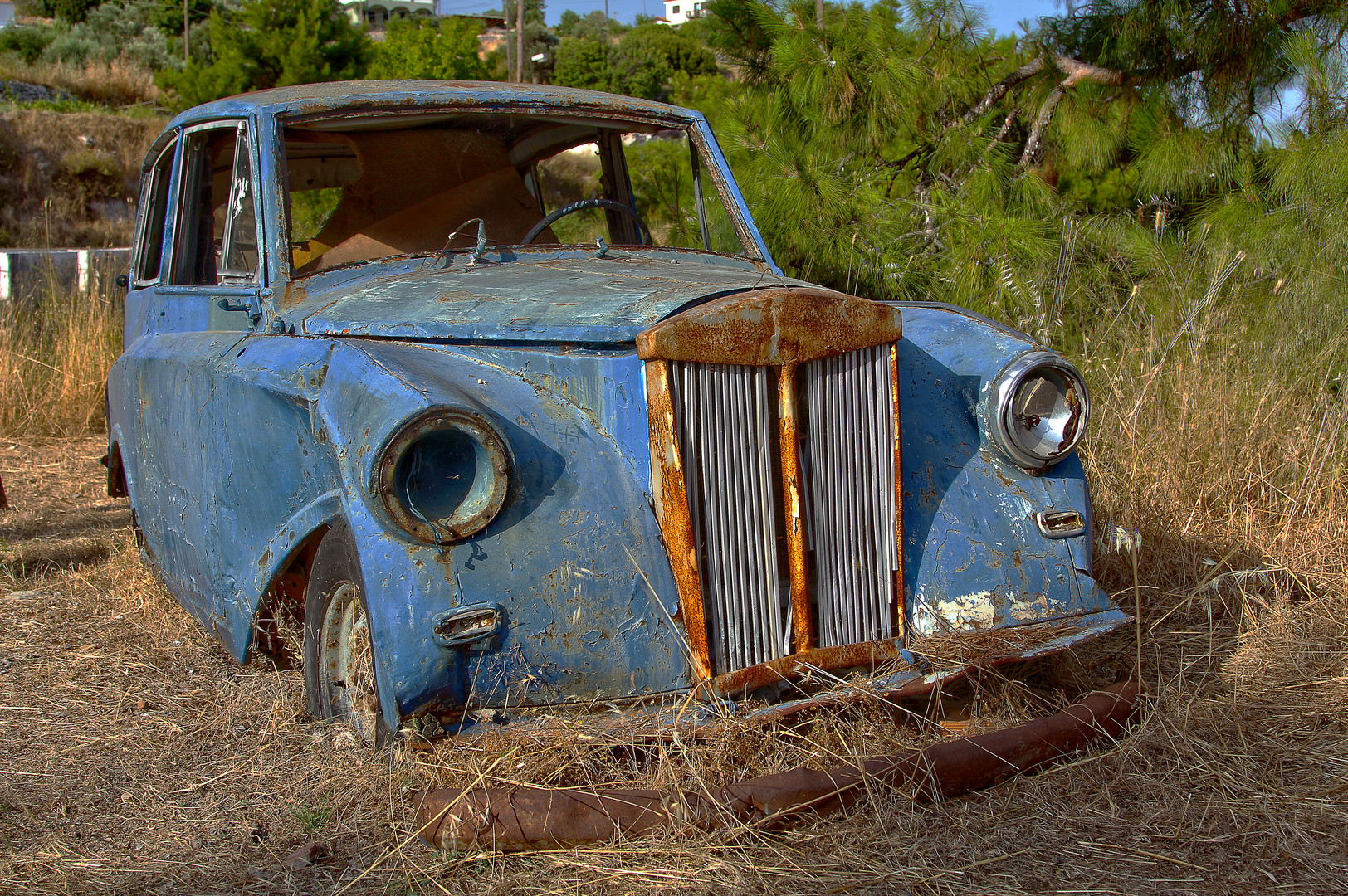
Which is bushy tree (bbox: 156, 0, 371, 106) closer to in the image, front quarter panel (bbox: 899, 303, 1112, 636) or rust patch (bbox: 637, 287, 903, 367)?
front quarter panel (bbox: 899, 303, 1112, 636)

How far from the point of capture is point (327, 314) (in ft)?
9.34

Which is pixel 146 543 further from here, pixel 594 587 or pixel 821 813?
pixel 821 813

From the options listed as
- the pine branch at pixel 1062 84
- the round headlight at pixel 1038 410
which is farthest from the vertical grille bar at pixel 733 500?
the pine branch at pixel 1062 84

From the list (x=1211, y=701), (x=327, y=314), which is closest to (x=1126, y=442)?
(x=1211, y=701)

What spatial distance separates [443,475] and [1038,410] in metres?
Result: 1.52

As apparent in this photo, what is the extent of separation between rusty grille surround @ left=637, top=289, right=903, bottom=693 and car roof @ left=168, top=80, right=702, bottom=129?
60.9 inches

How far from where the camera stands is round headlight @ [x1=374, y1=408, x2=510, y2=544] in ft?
6.86

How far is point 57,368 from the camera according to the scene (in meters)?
7.34

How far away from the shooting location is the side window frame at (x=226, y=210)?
10.4ft

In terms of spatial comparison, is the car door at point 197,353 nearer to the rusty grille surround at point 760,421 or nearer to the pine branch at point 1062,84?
the rusty grille surround at point 760,421

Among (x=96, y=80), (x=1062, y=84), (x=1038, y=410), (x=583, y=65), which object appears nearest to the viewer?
(x=1038, y=410)

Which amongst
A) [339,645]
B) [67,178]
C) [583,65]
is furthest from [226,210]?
[583,65]

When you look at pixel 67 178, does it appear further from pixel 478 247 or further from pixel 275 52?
pixel 478 247

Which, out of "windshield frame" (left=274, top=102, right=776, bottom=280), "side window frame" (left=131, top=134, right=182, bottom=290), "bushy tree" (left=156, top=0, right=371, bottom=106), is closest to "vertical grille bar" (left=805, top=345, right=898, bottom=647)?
"windshield frame" (left=274, top=102, right=776, bottom=280)
